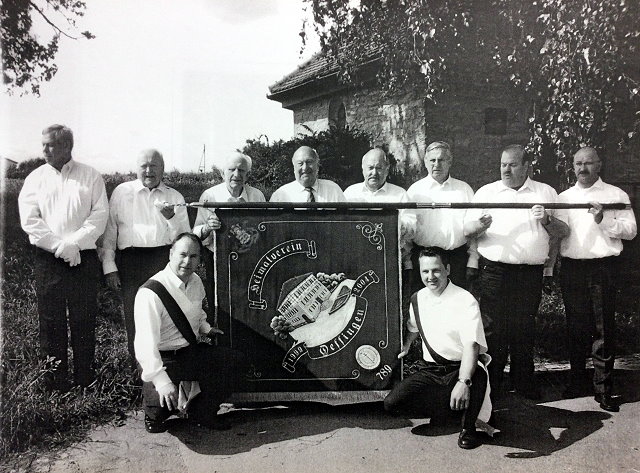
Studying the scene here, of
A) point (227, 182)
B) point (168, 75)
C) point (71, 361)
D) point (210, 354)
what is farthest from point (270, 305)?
point (168, 75)

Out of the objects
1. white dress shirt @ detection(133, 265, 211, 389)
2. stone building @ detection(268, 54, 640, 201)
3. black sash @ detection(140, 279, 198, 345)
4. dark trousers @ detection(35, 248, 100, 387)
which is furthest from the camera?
stone building @ detection(268, 54, 640, 201)

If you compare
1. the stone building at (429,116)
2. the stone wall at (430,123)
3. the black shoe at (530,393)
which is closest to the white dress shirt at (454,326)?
the black shoe at (530,393)

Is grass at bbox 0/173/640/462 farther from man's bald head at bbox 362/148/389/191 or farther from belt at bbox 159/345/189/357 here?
man's bald head at bbox 362/148/389/191

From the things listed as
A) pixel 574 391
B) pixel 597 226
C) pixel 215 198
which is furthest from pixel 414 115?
pixel 574 391

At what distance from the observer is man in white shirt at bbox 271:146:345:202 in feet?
13.2

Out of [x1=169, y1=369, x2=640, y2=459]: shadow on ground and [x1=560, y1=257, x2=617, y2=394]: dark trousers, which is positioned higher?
[x1=560, y1=257, x2=617, y2=394]: dark trousers

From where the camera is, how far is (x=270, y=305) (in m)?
3.66

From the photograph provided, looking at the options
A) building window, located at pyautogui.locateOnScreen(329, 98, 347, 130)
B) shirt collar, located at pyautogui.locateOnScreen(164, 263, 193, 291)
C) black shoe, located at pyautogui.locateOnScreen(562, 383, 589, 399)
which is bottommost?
black shoe, located at pyautogui.locateOnScreen(562, 383, 589, 399)

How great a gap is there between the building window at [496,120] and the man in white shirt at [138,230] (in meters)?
3.24

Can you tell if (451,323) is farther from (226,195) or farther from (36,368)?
(36,368)

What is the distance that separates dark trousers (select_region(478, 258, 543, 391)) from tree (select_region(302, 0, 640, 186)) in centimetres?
140

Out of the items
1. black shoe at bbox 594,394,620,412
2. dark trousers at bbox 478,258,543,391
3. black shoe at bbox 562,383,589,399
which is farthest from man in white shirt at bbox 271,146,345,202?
black shoe at bbox 594,394,620,412

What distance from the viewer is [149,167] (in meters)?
3.77

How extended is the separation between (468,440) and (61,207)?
2842 millimetres
